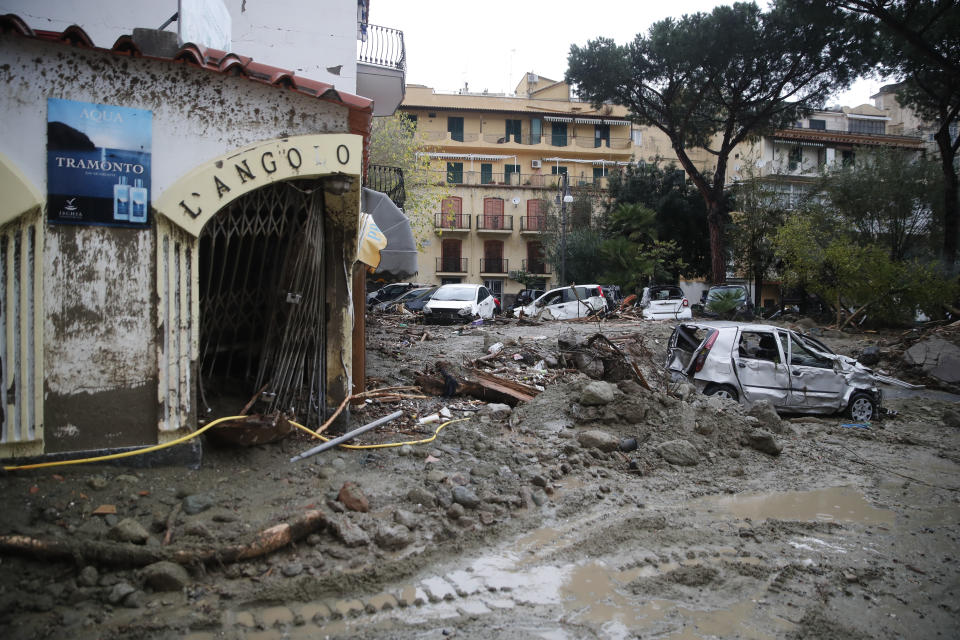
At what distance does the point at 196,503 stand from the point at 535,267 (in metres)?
45.0

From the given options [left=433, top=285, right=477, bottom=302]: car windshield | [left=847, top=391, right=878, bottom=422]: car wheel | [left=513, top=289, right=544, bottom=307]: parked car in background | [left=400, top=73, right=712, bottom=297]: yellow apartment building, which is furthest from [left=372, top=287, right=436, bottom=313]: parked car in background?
[left=400, top=73, right=712, bottom=297]: yellow apartment building

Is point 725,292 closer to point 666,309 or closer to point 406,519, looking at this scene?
point 666,309

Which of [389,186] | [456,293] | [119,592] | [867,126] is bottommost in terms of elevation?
[119,592]

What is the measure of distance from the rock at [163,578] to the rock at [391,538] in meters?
1.29

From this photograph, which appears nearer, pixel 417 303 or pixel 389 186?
pixel 389 186

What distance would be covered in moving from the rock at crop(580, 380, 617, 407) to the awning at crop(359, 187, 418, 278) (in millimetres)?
3361

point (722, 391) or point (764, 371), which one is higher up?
point (764, 371)

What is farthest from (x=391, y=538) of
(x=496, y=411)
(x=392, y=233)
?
(x=392, y=233)

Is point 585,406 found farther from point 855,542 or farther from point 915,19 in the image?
point 915,19

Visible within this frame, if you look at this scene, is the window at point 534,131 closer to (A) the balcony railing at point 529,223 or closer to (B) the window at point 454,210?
(A) the balcony railing at point 529,223

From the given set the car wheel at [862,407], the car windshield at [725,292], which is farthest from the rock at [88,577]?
the car windshield at [725,292]

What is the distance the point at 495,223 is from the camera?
4759cm

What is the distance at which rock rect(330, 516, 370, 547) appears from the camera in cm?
450

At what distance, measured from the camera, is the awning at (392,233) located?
9.32m
